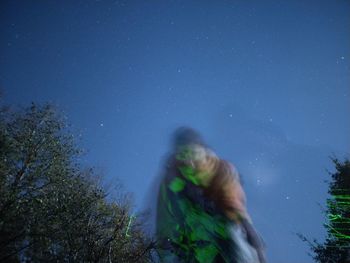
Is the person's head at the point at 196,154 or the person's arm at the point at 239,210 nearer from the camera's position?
the person's arm at the point at 239,210

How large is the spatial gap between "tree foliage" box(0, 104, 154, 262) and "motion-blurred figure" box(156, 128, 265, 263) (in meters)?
1.62

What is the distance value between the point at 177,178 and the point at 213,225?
10.2ft

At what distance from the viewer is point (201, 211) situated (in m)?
14.6

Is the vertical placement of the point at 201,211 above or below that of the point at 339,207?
below

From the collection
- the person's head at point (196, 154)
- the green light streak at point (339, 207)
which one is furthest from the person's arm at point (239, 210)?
the green light streak at point (339, 207)

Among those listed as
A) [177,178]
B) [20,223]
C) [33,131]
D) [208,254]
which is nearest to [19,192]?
[20,223]

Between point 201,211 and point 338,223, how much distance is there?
33.2 ft

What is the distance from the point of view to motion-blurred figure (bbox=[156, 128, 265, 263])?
13094 mm

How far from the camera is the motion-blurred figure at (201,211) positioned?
13094 millimetres

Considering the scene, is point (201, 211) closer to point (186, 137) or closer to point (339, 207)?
point (186, 137)

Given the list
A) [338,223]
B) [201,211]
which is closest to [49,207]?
[201,211]

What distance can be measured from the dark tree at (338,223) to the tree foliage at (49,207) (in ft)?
38.8

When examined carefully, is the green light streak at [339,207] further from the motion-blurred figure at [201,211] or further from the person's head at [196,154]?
the person's head at [196,154]

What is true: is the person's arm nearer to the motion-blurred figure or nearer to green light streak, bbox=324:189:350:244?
the motion-blurred figure
